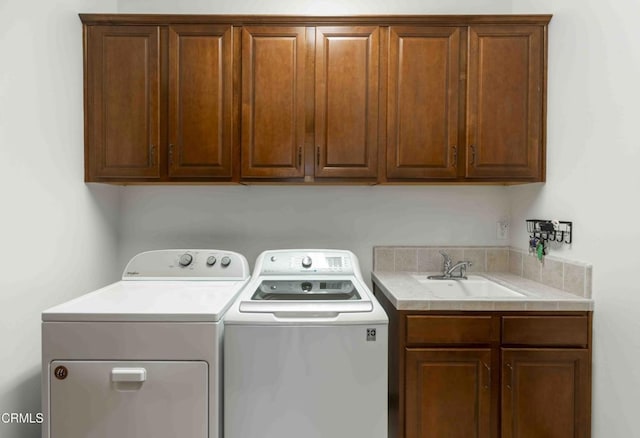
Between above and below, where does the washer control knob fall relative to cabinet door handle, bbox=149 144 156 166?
below

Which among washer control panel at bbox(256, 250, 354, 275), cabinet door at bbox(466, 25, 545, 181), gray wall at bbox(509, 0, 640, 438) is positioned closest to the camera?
gray wall at bbox(509, 0, 640, 438)

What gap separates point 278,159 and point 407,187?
2.88 ft

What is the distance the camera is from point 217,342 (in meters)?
1.45

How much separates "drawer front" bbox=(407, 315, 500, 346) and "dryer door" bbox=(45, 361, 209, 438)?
2.95 ft

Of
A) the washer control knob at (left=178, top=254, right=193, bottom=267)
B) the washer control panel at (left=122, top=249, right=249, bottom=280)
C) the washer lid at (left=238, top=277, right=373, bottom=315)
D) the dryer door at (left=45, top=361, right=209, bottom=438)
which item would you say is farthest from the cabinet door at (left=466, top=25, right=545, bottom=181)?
the dryer door at (left=45, top=361, right=209, bottom=438)

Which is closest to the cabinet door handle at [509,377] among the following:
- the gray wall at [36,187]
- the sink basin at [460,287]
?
the sink basin at [460,287]

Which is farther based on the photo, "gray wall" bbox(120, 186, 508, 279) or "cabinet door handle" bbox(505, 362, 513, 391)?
"gray wall" bbox(120, 186, 508, 279)

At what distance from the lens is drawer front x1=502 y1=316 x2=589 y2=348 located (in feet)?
5.58

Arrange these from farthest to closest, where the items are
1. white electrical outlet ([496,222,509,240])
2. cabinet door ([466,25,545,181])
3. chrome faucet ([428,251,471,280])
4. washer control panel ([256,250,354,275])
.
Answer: white electrical outlet ([496,222,509,240])
chrome faucet ([428,251,471,280])
washer control panel ([256,250,354,275])
cabinet door ([466,25,545,181])

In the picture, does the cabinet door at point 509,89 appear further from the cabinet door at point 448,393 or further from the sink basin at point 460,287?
the cabinet door at point 448,393

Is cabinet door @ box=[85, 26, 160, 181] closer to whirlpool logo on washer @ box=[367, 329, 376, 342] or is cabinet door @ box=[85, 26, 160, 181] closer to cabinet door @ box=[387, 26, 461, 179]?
cabinet door @ box=[387, 26, 461, 179]

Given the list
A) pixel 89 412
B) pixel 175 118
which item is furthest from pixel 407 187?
pixel 89 412

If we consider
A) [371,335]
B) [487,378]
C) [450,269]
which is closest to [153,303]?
[371,335]

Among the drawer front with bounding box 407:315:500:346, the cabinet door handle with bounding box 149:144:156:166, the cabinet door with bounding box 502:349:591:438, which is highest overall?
the cabinet door handle with bounding box 149:144:156:166
